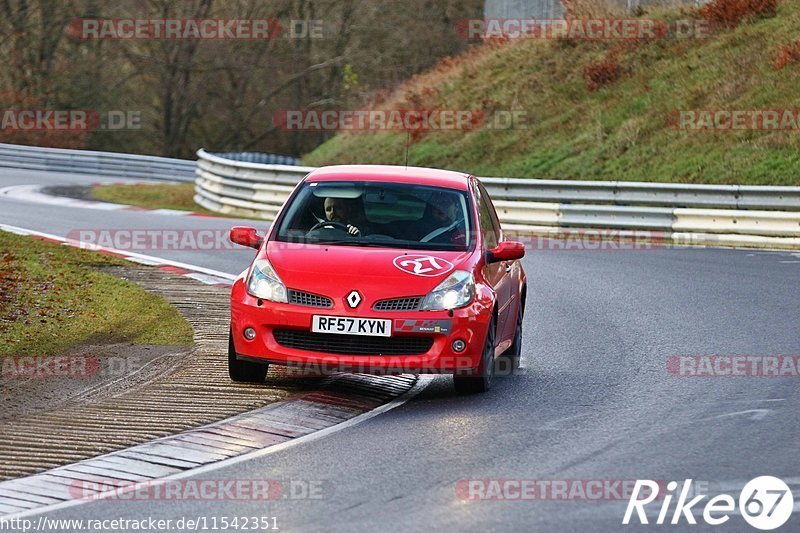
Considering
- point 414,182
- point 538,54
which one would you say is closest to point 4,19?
point 538,54

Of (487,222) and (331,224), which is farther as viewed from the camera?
(487,222)

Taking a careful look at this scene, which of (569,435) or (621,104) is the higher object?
(621,104)

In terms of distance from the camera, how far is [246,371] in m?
9.80

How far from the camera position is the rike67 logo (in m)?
6.42

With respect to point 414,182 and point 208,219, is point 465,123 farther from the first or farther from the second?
point 414,182

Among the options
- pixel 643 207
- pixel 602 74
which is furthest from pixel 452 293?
pixel 602 74

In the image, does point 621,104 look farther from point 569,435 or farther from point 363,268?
point 569,435

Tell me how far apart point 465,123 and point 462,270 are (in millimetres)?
23876

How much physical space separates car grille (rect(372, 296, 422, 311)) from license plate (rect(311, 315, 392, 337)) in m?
0.10

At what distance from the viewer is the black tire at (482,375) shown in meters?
9.52

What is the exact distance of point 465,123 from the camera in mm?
33250

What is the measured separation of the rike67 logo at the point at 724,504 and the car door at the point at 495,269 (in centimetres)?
317

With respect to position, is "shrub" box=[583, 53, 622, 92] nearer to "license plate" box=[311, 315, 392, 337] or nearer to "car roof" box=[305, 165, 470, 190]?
"car roof" box=[305, 165, 470, 190]

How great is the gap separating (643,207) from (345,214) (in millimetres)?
13706
